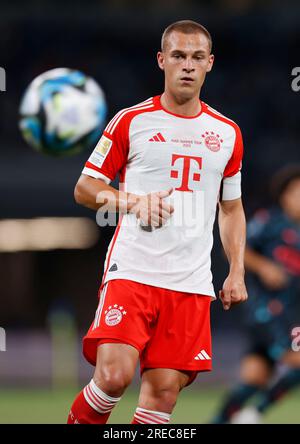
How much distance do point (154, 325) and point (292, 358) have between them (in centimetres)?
315

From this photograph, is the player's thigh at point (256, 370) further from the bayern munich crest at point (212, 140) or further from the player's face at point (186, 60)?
the player's face at point (186, 60)

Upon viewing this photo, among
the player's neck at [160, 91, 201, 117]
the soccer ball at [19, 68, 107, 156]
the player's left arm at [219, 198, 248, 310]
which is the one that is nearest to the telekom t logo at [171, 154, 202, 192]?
the player's neck at [160, 91, 201, 117]

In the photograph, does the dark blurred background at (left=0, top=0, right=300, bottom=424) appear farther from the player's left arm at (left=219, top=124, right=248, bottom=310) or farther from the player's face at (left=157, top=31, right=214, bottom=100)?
the player's face at (left=157, top=31, right=214, bottom=100)

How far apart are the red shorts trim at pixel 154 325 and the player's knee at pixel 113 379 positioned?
0.14 metres

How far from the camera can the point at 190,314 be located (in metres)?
5.04

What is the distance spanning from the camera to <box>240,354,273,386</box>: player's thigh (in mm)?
7836

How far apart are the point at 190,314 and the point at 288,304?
10.8 ft

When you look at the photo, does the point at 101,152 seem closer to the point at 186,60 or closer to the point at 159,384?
the point at 186,60

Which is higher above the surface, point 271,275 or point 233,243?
point 233,243

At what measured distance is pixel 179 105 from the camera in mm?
5098

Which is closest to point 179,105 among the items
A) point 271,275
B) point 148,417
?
point 148,417

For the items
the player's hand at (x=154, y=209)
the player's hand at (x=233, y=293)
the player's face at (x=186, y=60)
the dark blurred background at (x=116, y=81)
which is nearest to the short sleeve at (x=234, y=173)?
the player's face at (x=186, y=60)

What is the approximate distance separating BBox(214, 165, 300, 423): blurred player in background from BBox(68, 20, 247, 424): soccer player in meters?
2.79

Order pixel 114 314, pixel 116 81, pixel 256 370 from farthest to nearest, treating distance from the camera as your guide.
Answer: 1. pixel 116 81
2. pixel 256 370
3. pixel 114 314
